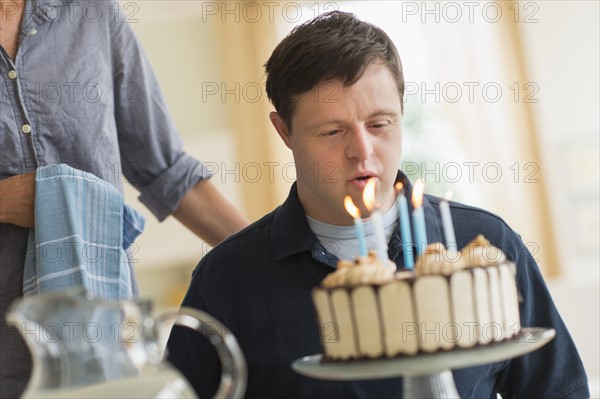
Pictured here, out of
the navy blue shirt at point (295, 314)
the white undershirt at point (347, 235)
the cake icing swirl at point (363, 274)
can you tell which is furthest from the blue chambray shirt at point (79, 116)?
the cake icing swirl at point (363, 274)

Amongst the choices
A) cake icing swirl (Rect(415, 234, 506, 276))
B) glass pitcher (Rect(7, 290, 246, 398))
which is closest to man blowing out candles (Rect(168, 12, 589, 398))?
cake icing swirl (Rect(415, 234, 506, 276))

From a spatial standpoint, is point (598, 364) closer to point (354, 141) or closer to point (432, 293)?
point (354, 141)

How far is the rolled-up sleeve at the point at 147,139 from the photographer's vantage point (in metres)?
1.95

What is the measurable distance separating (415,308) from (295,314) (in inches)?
17.6

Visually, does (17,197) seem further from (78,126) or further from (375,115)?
(375,115)

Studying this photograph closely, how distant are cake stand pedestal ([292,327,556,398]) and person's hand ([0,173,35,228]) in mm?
690

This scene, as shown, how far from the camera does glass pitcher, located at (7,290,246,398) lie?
0.90m

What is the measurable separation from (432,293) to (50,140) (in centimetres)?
89

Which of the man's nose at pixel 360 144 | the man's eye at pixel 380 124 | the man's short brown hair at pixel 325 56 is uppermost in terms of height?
the man's short brown hair at pixel 325 56

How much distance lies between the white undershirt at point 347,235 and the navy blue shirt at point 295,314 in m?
0.03

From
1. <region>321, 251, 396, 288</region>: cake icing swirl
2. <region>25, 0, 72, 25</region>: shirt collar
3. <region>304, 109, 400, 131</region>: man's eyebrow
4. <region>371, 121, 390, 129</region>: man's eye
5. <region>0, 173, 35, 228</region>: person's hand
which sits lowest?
<region>321, 251, 396, 288</region>: cake icing swirl

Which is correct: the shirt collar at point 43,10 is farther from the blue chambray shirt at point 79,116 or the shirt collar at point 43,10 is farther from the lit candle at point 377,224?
the lit candle at point 377,224

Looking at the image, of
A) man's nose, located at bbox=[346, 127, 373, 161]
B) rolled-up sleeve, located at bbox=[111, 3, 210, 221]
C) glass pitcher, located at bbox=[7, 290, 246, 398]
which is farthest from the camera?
rolled-up sleeve, located at bbox=[111, 3, 210, 221]

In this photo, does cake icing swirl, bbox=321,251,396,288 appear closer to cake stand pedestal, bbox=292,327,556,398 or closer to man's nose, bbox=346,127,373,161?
cake stand pedestal, bbox=292,327,556,398
